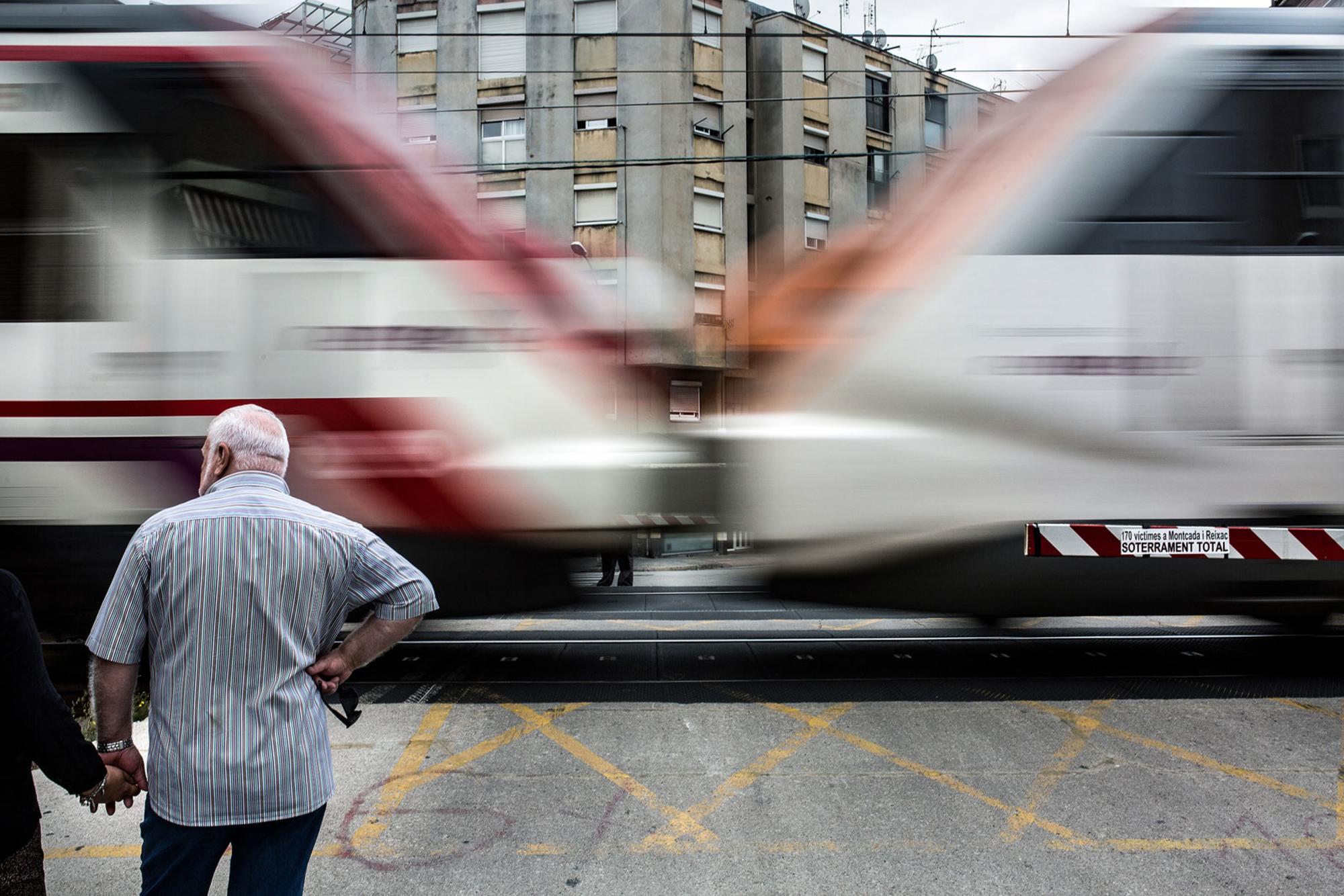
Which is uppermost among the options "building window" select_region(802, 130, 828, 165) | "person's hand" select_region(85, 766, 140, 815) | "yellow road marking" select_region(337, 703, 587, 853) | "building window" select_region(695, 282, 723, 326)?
"building window" select_region(802, 130, 828, 165)

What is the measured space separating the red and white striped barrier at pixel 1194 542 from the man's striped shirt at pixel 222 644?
13.0ft

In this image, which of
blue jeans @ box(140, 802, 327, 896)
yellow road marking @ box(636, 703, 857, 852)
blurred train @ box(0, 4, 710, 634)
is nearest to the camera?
blue jeans @ box(140, 802, 327, 896)

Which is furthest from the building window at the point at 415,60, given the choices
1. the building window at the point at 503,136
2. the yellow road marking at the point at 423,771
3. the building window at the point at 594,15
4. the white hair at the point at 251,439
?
the white hair at the point at 251,439

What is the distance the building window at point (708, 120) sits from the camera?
22500mm

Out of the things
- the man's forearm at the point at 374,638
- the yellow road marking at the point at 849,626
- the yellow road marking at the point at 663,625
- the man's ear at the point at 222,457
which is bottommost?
the yellow road marking at the point at 849,626

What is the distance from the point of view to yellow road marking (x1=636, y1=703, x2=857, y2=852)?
326 centimetres

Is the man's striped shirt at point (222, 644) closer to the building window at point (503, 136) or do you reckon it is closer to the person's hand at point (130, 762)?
the person's hand at point (130, 762)

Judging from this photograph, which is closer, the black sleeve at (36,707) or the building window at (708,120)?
the black sleeve at (36,707)

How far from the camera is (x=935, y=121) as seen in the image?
1134 inches

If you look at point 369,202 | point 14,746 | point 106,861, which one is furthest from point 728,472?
point 14,746

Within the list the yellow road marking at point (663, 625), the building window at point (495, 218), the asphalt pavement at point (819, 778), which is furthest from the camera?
the yellow road marking at point (663, 625)

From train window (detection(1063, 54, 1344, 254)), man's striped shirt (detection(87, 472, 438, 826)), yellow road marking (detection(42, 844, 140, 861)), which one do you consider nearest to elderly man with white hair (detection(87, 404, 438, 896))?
man's striped shirt (detection(87, 472, 438, 826))

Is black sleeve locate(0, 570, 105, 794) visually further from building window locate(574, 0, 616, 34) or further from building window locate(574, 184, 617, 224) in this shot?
building window locate(574, 0, 616, 34)

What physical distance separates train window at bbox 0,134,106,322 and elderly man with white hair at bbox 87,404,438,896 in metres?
3.41
